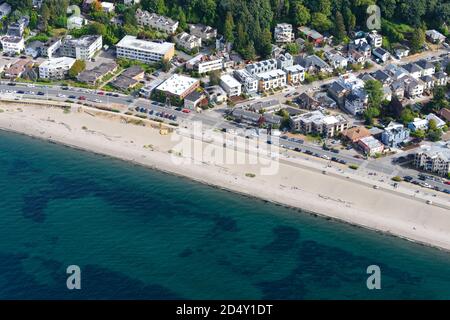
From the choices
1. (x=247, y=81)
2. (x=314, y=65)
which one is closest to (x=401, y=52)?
A: (x=314, y=65)

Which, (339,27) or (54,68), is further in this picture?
(339,27)

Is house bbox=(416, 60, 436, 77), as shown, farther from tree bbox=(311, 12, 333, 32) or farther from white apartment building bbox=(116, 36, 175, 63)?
white apartment building bbox=(116, 36, 175, 63)

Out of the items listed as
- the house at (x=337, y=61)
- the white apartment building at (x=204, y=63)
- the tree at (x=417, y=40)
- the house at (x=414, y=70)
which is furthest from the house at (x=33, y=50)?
the tree at (x=417, y=40)

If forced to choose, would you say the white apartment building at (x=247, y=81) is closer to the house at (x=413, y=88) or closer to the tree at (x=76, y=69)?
the house at (x=413, y=88)

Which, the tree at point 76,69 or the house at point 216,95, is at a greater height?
the tree at point 76,69

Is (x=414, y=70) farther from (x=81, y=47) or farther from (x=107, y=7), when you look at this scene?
(x=107, y=7)

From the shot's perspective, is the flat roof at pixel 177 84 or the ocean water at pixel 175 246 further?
the flat roof at pixel 177 84
